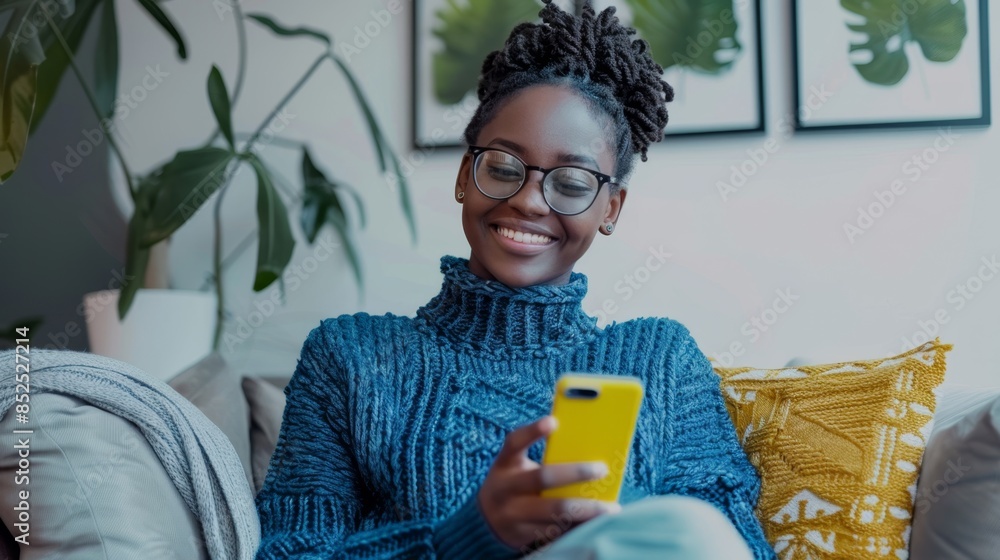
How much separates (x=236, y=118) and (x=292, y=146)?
15 centimetres

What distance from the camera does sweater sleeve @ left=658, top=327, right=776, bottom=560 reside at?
1.00m

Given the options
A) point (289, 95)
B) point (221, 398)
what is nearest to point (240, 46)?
point (289, 95)

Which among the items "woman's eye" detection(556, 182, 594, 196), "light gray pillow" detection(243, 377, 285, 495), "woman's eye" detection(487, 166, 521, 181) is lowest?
"light gray pillow" detection(243, 377, 285, 495)

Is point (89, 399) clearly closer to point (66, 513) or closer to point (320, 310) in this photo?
point (66, 513)

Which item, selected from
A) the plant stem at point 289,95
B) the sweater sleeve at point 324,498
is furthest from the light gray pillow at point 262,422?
the plant stem at point 289,95

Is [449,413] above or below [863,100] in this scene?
below

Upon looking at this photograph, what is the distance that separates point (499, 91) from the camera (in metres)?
1.10

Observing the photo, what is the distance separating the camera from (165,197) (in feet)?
5.36

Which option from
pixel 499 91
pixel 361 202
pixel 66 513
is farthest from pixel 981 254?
pixel 66 513
